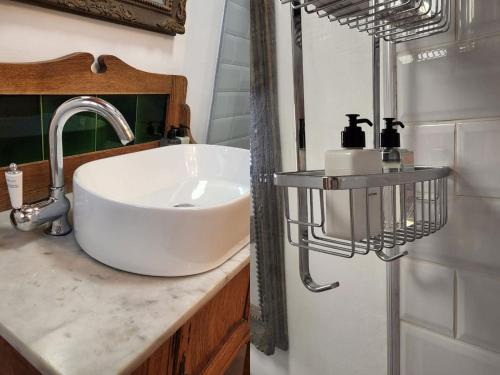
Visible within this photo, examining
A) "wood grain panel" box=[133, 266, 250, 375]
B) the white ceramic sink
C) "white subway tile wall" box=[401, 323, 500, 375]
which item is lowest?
"white subway tile wall" box=[401, 323, 500, 375]

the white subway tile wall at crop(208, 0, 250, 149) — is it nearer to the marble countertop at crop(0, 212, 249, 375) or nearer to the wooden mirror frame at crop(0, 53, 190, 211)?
the wooden mirror frame at crop(0, 53, 190, 211)

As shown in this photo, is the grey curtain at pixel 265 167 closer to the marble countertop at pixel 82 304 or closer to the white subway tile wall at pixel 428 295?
the marble countertop at pixel 82 304

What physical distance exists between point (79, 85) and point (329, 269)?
1.32 ft

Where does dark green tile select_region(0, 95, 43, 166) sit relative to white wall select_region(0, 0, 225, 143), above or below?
below

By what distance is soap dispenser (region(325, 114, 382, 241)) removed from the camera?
0.34 meters

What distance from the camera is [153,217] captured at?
0.38 m

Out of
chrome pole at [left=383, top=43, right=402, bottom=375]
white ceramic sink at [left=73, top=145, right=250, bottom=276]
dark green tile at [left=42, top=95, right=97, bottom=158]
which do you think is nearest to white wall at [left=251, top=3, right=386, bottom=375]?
chrome pole at [left=383, top=43, right=402, bottom=375]

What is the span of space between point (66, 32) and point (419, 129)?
432 millimetres

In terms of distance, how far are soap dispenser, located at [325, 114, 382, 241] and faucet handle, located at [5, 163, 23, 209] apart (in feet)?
1.09

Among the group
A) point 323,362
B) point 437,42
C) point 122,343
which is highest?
point 437,42

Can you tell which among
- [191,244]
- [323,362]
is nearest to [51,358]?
[191,244]

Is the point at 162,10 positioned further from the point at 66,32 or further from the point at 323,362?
the point at 323,362

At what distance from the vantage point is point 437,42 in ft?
1.28

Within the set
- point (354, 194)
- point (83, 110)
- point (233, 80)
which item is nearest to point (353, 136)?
point (354, 194)
